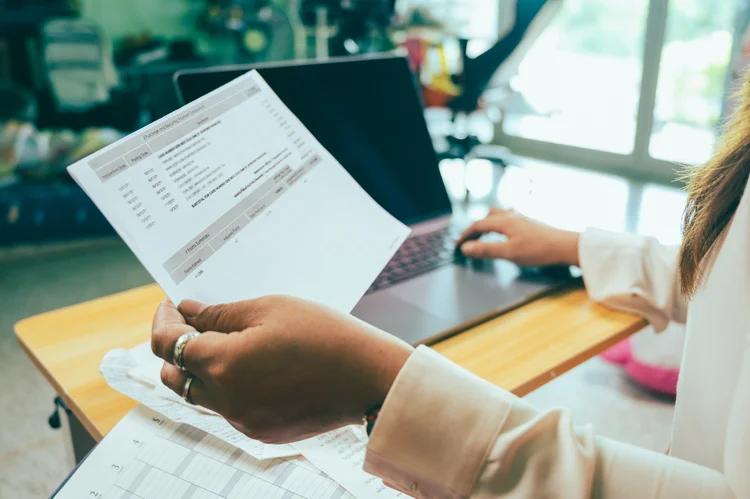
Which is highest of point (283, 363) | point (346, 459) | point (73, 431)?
point (283, 363)

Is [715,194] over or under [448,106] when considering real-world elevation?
over

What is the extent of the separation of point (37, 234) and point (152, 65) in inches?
62.6

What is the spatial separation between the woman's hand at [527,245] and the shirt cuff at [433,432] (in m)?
0.42

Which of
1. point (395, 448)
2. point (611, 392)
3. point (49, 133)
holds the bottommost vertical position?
point (611, 392)

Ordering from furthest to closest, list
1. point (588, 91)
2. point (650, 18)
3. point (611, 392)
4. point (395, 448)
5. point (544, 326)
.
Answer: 1. point (588, 91)
2. point (650, 18)
3. point (611, 392)
4. point (544, 326)
5. point (395, 448)

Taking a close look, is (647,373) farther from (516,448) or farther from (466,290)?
(516,448)

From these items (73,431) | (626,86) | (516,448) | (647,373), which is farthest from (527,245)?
(626,86)

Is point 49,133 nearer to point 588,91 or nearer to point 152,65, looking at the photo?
point 152,65

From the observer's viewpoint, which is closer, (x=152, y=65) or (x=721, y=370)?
(x=721, y=370)

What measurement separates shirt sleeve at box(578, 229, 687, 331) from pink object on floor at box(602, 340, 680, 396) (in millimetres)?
872

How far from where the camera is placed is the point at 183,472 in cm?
49

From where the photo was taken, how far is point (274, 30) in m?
4.59

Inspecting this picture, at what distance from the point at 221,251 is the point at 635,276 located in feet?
1.71

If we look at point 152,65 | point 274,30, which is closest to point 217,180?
point 152,65
